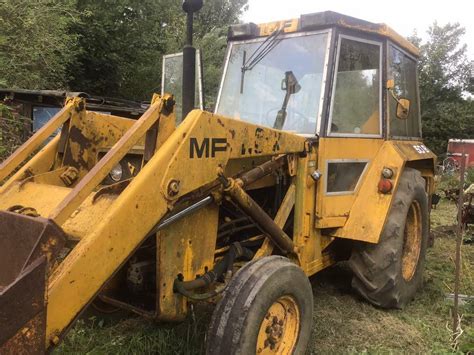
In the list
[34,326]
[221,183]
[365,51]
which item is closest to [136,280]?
[221,183]

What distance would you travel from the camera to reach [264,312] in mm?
2516

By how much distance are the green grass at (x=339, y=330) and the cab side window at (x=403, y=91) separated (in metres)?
1.53

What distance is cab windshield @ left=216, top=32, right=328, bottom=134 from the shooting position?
355 cm

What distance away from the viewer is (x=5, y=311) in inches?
64.3

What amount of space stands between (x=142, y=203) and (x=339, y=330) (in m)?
2.06

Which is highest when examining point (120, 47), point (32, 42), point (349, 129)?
point (120, 47)

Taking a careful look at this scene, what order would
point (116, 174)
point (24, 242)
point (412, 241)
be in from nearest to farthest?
1. point (24, 242)
2. point (116, 174)
3. point (412, 241)

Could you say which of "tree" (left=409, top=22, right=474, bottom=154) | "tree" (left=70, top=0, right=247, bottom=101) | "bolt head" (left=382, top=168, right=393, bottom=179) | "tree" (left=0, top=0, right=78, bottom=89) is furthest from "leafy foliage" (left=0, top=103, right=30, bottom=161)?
"tree" (left=409, top=22, right=474, bottom=154)

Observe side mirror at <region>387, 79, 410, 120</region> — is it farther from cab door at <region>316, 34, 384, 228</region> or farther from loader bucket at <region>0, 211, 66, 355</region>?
loader bucket at <region>0, 211, 66, 355</region>

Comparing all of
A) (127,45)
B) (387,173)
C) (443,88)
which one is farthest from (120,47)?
(443,88)

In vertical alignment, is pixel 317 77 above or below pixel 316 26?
below

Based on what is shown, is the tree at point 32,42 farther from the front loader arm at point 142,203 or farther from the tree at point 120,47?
the front loader arm at point 142,203

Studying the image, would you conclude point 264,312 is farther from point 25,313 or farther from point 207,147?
point 25,313

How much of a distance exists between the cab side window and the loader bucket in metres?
3.07
